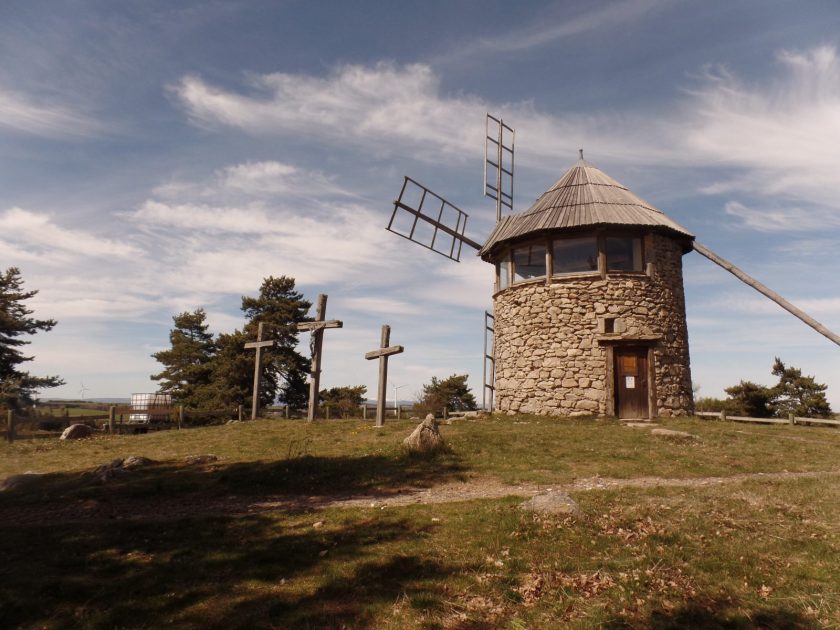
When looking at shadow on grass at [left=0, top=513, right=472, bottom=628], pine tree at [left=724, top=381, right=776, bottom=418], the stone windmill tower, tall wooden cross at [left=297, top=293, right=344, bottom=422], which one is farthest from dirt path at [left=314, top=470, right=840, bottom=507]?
pine tree at [left=724, top=381, right=776, bottom=418]

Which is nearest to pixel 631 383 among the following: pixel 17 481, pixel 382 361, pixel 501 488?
pixel 382 361

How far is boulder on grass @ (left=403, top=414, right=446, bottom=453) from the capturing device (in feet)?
44.1

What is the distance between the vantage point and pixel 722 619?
516 cm

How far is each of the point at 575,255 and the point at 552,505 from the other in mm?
14993

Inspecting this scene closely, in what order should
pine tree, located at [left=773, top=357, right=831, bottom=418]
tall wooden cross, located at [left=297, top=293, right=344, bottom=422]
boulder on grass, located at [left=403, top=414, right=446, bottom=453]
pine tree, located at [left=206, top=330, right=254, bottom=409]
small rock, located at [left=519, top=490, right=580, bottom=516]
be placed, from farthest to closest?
pine tree, located at [left=206, top=330, right=254, bottom=409] < pine tree, located at [left=773, top=357, right=831, bottom=418] < tall wooden cross, located at [left=297, top=293, right=344, bottom=422] < boulder on grass, located at [left=403, top=414, right=446, bottom=453] < small rock, located at [left=519, top=490, right=580, bottom=516]

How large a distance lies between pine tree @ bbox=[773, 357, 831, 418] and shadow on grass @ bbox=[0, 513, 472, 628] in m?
31.1

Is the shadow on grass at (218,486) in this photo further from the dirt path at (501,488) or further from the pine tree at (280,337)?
the pine tree at (280,337)

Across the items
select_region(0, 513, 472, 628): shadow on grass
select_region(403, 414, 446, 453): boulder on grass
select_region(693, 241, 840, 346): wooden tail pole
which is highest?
select_region(693, 241, 840, 346): wooden tail pole

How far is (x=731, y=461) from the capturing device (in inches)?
516

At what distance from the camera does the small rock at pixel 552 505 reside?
27.1ft

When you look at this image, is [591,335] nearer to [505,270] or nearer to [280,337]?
[505,270]

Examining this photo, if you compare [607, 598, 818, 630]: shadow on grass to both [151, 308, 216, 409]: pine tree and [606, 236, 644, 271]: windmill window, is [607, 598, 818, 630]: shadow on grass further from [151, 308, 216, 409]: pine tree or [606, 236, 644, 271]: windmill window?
[151, 308, 216, 409]: pine tree

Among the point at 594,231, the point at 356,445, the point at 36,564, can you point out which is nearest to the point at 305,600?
the point at 36,564

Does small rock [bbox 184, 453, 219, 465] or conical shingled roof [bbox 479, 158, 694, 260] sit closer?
small rock [bbox 184, 453, 219, 465]
